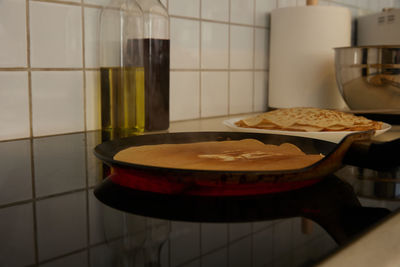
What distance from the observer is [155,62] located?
0.94 m

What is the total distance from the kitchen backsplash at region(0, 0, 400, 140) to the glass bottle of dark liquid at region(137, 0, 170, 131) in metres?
0.11

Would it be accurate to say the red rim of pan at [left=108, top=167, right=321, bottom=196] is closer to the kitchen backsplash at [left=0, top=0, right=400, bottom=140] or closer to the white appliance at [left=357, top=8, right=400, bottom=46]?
the kitchen backsplash at [left=0, top=0, right=400, bottom=140]

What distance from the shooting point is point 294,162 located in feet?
1.67

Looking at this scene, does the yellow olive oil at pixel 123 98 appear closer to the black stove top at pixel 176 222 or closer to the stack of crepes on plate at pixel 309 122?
the stack of crepes on plate at pixel 309 122

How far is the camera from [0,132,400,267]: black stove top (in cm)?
32

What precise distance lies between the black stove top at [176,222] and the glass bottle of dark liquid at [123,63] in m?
0.35

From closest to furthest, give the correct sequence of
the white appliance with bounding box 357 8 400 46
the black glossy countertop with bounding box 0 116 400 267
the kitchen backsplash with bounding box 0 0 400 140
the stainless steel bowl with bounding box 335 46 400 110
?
the black glossy countertop with bounding box 0 116 400 267
the kitchen backsplash with bounding box 0 0 400 140
the stainless steel bowl with bounding box 335 46 400 110
the white appliance with bounding box 357 8 400 46

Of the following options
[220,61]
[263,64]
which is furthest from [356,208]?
[263,64]

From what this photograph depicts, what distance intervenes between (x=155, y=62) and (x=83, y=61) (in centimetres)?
16

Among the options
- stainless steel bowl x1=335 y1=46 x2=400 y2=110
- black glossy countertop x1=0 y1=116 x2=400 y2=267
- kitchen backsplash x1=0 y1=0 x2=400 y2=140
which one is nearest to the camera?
black glossy countertop x1=0 y1=116 x2=400 y2=267

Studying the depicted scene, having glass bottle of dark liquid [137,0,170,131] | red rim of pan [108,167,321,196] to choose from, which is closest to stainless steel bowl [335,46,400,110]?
glass bottle of dark liquid [137,0,170,131]

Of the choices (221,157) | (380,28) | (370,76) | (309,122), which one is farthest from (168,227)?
(380,28)

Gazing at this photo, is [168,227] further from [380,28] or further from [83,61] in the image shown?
[380,28]

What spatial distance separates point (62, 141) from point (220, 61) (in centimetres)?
59
